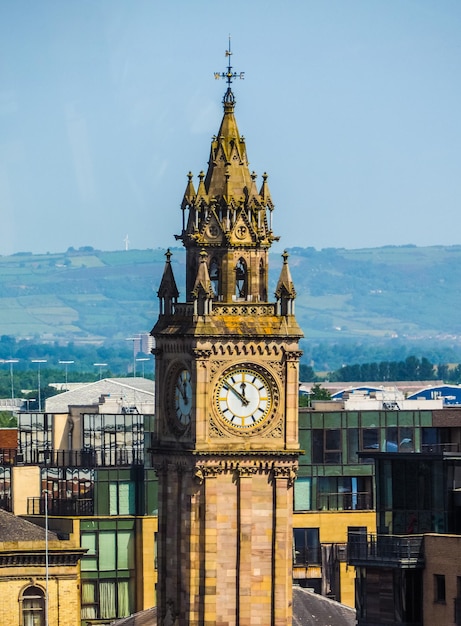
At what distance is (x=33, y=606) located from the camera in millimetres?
129250

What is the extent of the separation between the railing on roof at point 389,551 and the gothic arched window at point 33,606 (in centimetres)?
3132

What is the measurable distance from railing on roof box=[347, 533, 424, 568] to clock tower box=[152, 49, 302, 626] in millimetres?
8499

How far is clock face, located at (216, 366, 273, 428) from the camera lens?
355 feet

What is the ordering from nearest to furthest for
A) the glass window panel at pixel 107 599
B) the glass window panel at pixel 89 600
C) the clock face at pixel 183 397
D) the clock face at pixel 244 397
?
the clock face at pixel 244 397, the clock face at pixel 183 397, the glass window panel at pixel 89 600, the glass window panel at pixel 107 599

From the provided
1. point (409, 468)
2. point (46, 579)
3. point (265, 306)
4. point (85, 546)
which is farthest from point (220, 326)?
point (85, 546)

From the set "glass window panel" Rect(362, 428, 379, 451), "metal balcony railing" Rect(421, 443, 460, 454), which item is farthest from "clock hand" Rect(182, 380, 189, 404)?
"glass window panel" Rect(362, 428, 379, 451)

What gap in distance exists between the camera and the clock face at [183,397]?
A: 356 feet

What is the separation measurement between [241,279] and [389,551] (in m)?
14.9

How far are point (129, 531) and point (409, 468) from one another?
45169mm

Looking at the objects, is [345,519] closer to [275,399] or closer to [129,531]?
[129,531]

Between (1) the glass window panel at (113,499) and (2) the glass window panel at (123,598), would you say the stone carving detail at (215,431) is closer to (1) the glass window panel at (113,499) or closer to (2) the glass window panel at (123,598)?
(2) the glass window panel at (123,598)

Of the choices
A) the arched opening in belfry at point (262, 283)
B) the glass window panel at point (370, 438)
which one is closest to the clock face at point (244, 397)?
the arched opening in belfry at point (262, 283)

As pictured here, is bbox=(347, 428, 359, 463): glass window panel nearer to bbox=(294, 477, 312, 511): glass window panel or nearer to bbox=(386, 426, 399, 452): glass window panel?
bbox=(386, 426, 399, 452): glass window panel

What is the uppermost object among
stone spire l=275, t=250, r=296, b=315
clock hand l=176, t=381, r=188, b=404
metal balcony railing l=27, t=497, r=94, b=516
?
stone spire l=275, t=250, r=296, b=315
